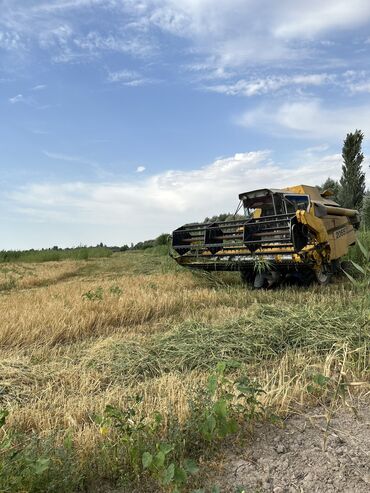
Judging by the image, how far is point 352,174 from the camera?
3691cm

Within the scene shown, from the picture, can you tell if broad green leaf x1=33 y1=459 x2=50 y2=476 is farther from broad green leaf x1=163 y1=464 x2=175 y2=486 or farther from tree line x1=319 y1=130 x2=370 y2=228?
tree line x1=319 y1=130 x2=370 y2=228

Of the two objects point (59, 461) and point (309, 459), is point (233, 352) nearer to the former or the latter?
point (309, 459)

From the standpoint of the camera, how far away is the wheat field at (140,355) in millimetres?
2762

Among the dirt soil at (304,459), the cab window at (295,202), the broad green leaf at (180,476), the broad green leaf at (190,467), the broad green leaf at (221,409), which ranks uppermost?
the cab window at (295,202)

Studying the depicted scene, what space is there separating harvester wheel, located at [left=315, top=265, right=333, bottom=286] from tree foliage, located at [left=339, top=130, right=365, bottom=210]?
1155 inches

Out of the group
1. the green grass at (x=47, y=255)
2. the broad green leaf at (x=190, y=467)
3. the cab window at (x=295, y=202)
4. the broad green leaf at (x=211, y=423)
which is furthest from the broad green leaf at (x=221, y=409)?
the green grass at (x=47, y=255)

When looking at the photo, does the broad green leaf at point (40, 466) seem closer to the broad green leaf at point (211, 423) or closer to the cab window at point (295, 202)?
the broad green leaf at point (211, 423)

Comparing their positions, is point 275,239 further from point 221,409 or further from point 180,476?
point 180,476

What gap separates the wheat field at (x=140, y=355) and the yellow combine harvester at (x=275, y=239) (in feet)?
3.44

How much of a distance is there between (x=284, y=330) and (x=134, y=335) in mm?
1767

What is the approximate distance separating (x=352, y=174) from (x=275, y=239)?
32.1m

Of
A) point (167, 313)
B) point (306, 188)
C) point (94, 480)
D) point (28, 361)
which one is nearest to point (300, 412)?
point (94, 480)

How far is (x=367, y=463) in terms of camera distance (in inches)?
→ 85.4

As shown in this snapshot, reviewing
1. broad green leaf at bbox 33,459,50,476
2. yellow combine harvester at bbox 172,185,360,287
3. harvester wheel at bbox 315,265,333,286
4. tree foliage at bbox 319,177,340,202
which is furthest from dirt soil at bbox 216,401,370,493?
tree foliage at bbox 319,177,340,202
